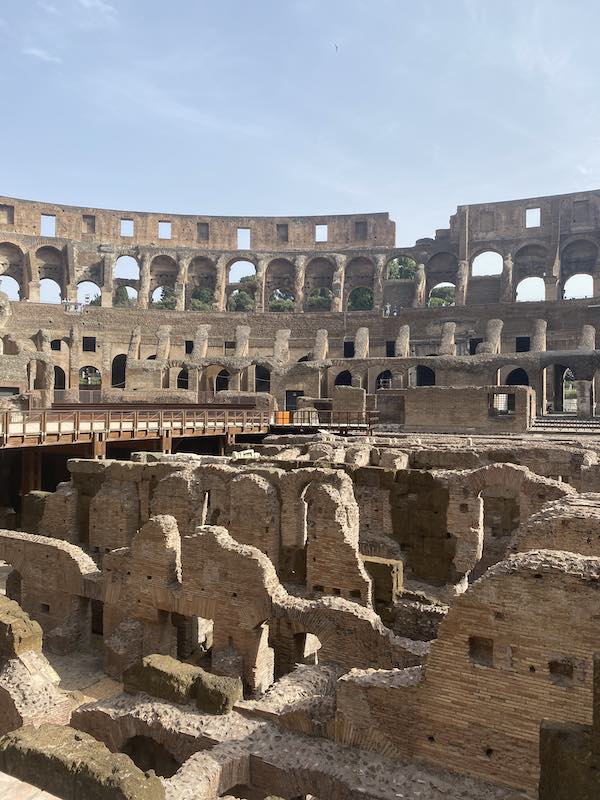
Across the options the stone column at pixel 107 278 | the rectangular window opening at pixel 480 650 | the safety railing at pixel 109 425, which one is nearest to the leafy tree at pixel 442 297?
the stone column at pixel 107 278

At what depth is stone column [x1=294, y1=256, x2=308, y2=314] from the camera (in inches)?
1897

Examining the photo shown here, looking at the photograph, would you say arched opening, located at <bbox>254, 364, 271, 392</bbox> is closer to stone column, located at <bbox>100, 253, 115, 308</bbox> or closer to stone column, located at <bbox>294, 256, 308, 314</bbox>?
stone column, located at <bbox>294, 256, 308, 314</bbox>

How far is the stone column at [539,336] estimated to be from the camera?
106 ft

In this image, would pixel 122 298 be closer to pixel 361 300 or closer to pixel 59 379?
pixel 59 379

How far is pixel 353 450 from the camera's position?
46.2 feet

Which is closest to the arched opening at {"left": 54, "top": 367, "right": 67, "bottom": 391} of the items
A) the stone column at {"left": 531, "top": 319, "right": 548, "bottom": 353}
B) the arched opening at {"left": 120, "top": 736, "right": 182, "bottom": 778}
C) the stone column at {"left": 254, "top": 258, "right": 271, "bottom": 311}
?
the stone column at {"left": 254, "top": 258, "right": 271, "bottom": 311}

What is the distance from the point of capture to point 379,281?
4625 cm

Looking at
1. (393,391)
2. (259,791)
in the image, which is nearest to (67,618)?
(259,791)

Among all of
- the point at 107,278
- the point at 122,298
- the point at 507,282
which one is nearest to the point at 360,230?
the point at 507,282

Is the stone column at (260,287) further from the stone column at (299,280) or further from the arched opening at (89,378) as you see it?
the arched opening at (89,378)

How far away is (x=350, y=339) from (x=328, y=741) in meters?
34.7

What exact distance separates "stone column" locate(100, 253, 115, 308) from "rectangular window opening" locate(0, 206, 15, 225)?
310 inches

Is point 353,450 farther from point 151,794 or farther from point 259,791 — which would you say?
point 151,794

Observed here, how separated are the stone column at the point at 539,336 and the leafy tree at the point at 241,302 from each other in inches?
1116
